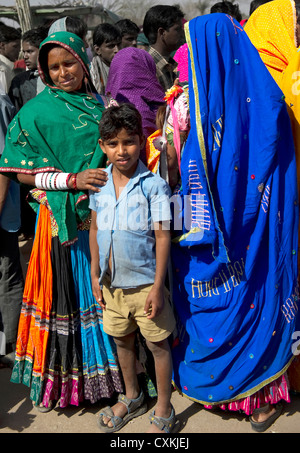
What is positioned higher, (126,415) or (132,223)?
(132,223)

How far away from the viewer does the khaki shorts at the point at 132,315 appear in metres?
2.39

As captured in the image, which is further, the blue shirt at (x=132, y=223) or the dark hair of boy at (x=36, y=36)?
the dark hair of boy at (x=36, y=36)

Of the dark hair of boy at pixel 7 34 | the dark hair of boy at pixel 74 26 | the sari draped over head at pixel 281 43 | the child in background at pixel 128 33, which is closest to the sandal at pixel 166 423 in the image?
the sari draped over head at pixel 281 43

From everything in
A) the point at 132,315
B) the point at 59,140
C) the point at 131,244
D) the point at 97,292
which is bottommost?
the point at 132,315

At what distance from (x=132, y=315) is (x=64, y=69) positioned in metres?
1.30

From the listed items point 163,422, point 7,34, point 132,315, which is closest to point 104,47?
point 7,34

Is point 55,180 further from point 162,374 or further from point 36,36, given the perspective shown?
point 36,36

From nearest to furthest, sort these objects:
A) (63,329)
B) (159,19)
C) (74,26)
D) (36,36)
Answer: (63,329) → (74,26) → (159,19) → (36,36)

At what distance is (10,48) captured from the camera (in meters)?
6.18

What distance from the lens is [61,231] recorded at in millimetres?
2451

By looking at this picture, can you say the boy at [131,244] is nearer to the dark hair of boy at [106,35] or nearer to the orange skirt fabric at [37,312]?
the orange skirt fabric at [37,312]

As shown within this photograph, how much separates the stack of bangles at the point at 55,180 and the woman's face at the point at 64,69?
458 mm

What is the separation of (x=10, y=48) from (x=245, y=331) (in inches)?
204

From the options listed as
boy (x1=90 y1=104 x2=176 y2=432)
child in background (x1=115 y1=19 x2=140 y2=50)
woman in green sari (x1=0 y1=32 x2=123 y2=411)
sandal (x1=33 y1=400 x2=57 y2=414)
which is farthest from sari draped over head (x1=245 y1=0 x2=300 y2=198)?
child in background (x1=115 y1=19 x2=140 y2=50)
